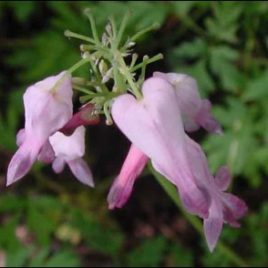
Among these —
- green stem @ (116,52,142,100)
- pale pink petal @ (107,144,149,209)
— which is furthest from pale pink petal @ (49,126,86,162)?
green stem @ (116,52,142,100)

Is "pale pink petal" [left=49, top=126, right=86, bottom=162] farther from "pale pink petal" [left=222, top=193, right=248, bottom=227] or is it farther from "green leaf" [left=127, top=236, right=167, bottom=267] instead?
"green leaf" [left=127, top=236, right=167, bottom=267]

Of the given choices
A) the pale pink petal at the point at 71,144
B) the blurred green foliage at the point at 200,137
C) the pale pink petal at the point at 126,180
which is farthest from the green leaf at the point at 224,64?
the pale pink petal at the point at 126,180

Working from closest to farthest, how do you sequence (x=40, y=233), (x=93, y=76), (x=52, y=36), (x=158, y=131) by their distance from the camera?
(x=158, y=131) < (x=93, y=76) < (x=40, y=233) < (x=52, y=36)

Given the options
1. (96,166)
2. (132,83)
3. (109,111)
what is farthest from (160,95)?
(96,166)

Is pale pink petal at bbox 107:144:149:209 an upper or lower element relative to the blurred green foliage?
upper

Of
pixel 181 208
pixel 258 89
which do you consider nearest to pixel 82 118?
pixel 181 208

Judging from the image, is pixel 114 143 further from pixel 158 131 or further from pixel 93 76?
pixel 158 131
